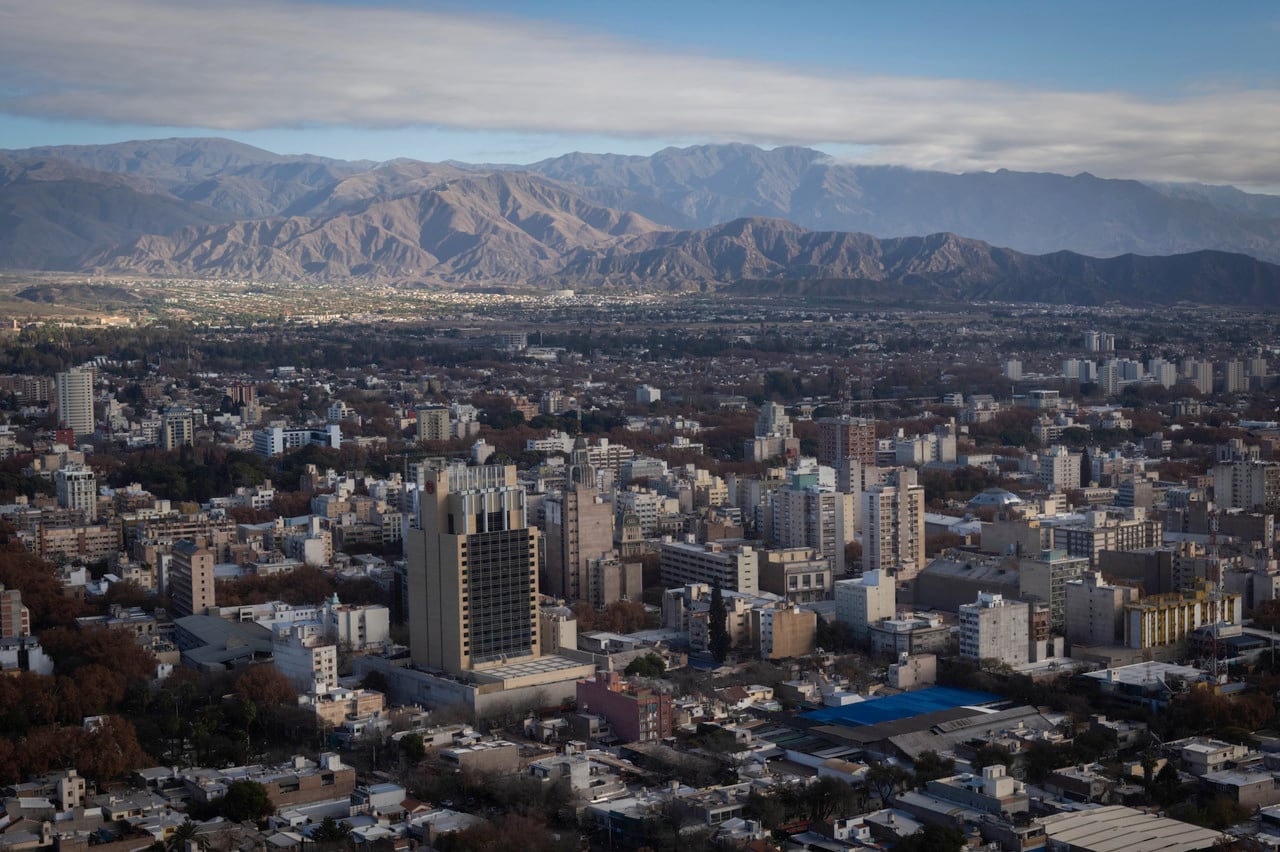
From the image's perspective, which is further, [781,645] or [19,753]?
[781,645]

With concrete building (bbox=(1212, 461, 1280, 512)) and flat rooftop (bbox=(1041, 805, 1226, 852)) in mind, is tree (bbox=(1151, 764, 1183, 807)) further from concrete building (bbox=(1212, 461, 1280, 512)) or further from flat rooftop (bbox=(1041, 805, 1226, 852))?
concrete building (bbox=(1212, 461, 1280, 512))

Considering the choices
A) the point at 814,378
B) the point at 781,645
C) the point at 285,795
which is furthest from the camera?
the point at 814,378

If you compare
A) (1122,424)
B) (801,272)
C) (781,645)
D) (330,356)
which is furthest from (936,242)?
(781,645)

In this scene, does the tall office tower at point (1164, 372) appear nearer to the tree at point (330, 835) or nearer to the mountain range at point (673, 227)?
the mountain range at point (673, 227)

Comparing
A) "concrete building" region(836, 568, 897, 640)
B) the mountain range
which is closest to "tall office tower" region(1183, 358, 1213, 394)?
"concrete building" region(836, 568, 897, 640)

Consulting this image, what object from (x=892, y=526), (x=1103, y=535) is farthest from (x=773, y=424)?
(x=1103, y=535)

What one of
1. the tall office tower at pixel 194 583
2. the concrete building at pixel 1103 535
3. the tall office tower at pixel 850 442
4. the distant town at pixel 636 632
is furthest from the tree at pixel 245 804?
the tall office tower at pixel 850 442

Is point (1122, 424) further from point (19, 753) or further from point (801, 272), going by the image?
point (801, 272)
